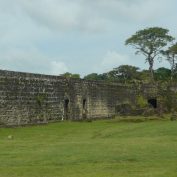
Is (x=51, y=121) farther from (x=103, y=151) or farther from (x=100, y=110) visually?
(x=103, y=151)

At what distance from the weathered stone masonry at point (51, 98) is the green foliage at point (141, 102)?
7.73ft

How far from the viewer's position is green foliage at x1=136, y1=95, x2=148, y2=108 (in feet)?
139

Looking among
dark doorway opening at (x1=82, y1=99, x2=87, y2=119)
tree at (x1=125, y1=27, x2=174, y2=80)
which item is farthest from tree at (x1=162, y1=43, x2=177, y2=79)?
dark doorway opening at (x1=82, y1=99, x2=87, y2=119)

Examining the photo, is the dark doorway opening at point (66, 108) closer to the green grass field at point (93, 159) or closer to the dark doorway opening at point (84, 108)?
the dark doorway opening at point (84, 108)

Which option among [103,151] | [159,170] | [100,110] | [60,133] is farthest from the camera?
[100,110]

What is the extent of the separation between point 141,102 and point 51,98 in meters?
13.5

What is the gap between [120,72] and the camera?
7725cm

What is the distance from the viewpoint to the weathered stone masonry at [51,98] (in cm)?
2703

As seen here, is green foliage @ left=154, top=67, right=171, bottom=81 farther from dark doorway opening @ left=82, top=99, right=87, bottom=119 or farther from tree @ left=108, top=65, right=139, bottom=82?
dark doorway opening @ left=82, top=99, right=87, bottom=119

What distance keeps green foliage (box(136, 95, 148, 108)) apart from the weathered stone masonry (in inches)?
92.8

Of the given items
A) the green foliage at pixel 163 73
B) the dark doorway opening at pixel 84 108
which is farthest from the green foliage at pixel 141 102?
the green foliage at pixel 163 73

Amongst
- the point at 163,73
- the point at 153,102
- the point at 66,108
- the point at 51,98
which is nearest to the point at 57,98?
the point at 51,98

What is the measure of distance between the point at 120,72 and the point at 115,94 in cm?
3788

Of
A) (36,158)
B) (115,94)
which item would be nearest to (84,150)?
(36,158)
